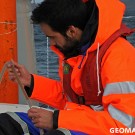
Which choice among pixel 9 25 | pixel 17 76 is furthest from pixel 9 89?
pixel 17 76

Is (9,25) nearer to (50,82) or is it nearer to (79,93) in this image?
(50,82)

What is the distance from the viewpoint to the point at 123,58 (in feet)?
6.68

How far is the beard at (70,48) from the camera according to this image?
7.15 ft

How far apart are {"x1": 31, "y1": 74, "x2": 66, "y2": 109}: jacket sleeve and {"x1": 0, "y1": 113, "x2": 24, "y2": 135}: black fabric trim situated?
0.24 meters

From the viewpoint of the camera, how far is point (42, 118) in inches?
83.0

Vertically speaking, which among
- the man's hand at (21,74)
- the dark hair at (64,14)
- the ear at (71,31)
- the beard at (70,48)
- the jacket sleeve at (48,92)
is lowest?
the jacket sleeve at (48,92)

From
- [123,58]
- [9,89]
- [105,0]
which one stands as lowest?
[9,89]

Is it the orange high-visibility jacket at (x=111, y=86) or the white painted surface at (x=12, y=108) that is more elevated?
the orange high-visibility jacket at (x=111, y=86)

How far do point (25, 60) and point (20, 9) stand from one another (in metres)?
0.42

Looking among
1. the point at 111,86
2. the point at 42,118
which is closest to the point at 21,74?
the point at 42,118

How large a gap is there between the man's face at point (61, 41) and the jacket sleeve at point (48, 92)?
34cm

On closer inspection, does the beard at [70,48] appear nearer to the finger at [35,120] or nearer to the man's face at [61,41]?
the man's face at [61,41]

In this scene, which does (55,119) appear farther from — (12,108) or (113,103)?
(12,108)

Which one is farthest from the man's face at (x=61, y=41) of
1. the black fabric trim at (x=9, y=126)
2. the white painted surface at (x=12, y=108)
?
the white painted surface at (x=12, y=108)
